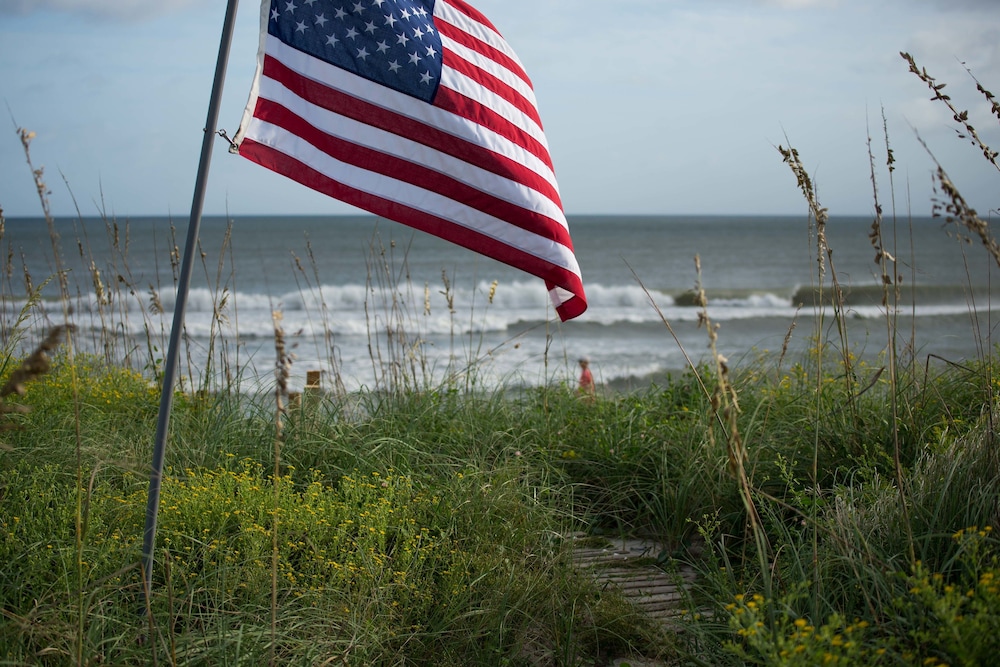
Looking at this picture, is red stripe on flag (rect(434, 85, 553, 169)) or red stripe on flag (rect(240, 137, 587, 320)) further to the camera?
red stripe on flag (rect(434, 85, 553, 169))

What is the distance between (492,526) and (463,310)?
699 inches

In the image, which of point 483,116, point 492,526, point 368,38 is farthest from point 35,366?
point 492,526

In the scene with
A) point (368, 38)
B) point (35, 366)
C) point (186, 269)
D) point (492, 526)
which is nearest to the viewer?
point (35, 366)

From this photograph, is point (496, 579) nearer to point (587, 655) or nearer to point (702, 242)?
point (587, 655)

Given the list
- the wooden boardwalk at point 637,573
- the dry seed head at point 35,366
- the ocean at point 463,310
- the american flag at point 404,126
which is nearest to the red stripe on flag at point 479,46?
the american flag at point 404,126

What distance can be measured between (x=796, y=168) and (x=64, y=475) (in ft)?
12.4

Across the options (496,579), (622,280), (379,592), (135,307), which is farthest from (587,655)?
(622,280)

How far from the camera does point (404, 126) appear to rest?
3426 mm

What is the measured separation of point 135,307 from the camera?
2239 cm

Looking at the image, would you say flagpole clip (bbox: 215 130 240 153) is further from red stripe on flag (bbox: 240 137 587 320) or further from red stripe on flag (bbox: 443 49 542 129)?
red stripe on flag (bbox: 443 49 542 129)

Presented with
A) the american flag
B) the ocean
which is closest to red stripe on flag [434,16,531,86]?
the american flag

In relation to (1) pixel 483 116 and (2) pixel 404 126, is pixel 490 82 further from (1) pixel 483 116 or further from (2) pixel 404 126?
(2) pixel 404 126

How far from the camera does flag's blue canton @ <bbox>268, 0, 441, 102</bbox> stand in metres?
3.29

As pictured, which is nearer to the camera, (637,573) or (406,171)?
(406,171)
